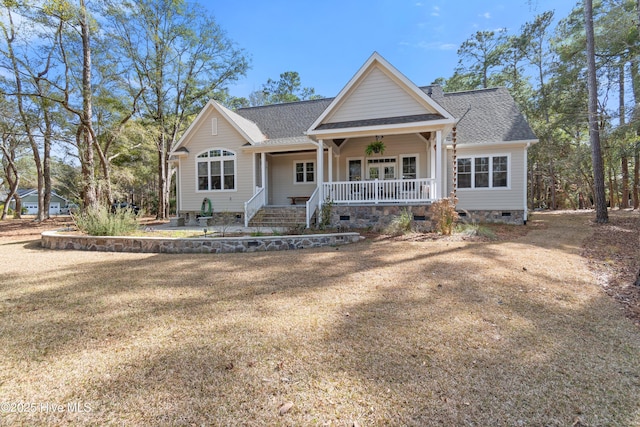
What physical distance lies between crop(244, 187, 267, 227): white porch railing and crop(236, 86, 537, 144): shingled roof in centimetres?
322

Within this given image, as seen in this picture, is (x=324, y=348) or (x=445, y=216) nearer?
(x=324, y=348)

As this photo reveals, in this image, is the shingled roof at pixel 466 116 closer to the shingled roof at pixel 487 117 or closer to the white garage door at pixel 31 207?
the shingled roof at pixel 487 117

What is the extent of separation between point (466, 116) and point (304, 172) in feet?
25.4

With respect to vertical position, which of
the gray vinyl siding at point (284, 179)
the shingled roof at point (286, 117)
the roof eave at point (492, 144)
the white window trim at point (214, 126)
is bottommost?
the gray vinyl siding at point (284, 179)

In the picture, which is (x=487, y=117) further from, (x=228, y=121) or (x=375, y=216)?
(x=228, y=121)

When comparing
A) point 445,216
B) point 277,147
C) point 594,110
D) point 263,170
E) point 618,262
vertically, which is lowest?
point 618,262

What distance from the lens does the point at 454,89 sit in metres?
27.3

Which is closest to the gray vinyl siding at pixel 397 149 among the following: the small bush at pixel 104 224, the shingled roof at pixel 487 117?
the shingled roof at pixel 487 117

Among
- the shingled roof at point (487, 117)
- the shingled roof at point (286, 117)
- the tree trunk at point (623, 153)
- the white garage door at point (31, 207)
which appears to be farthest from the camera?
the white garage door at point (31, 207)

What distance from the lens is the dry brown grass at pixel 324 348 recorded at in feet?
6.57

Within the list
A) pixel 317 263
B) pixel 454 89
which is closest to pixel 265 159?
pixel 317 263

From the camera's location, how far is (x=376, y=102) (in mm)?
11008

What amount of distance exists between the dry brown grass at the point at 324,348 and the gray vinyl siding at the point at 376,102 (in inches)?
279

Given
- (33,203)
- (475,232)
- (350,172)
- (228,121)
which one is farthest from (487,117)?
(33,203)
